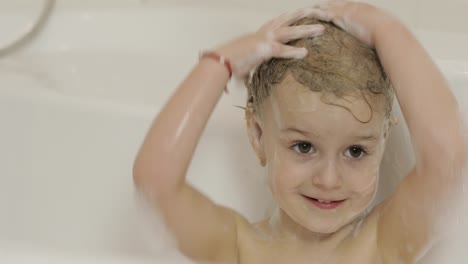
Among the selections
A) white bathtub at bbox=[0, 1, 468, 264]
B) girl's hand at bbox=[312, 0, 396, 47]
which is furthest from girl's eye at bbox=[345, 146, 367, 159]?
white bathtub at bbox=[0, 1, 468, 264]

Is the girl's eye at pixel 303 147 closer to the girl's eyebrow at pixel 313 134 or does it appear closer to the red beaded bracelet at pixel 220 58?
the girl's eyebrow at pixel 313 134

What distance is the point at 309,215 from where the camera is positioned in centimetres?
95

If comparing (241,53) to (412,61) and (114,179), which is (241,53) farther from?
(114,179)

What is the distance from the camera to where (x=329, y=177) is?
2.94 ft

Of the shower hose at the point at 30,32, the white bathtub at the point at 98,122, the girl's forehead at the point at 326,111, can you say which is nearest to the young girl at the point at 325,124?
the girl's forehead at the point at 326,111

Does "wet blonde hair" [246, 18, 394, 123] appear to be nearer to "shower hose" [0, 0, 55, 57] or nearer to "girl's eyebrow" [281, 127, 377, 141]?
"girl's eyebrow" [281, 127, 377, 141]

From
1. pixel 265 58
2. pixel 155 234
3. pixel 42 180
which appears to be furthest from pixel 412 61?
pixel 42 180

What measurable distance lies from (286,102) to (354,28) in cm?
15

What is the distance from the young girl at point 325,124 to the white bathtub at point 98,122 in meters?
0.40

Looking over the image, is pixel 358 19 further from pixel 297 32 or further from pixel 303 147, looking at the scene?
pixel 303 147

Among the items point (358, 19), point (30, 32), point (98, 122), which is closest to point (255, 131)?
point (358, 19)

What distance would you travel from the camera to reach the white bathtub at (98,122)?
54.3 inches

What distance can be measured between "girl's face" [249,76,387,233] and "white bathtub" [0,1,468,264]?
0.40 metres

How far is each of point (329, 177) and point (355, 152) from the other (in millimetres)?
57
